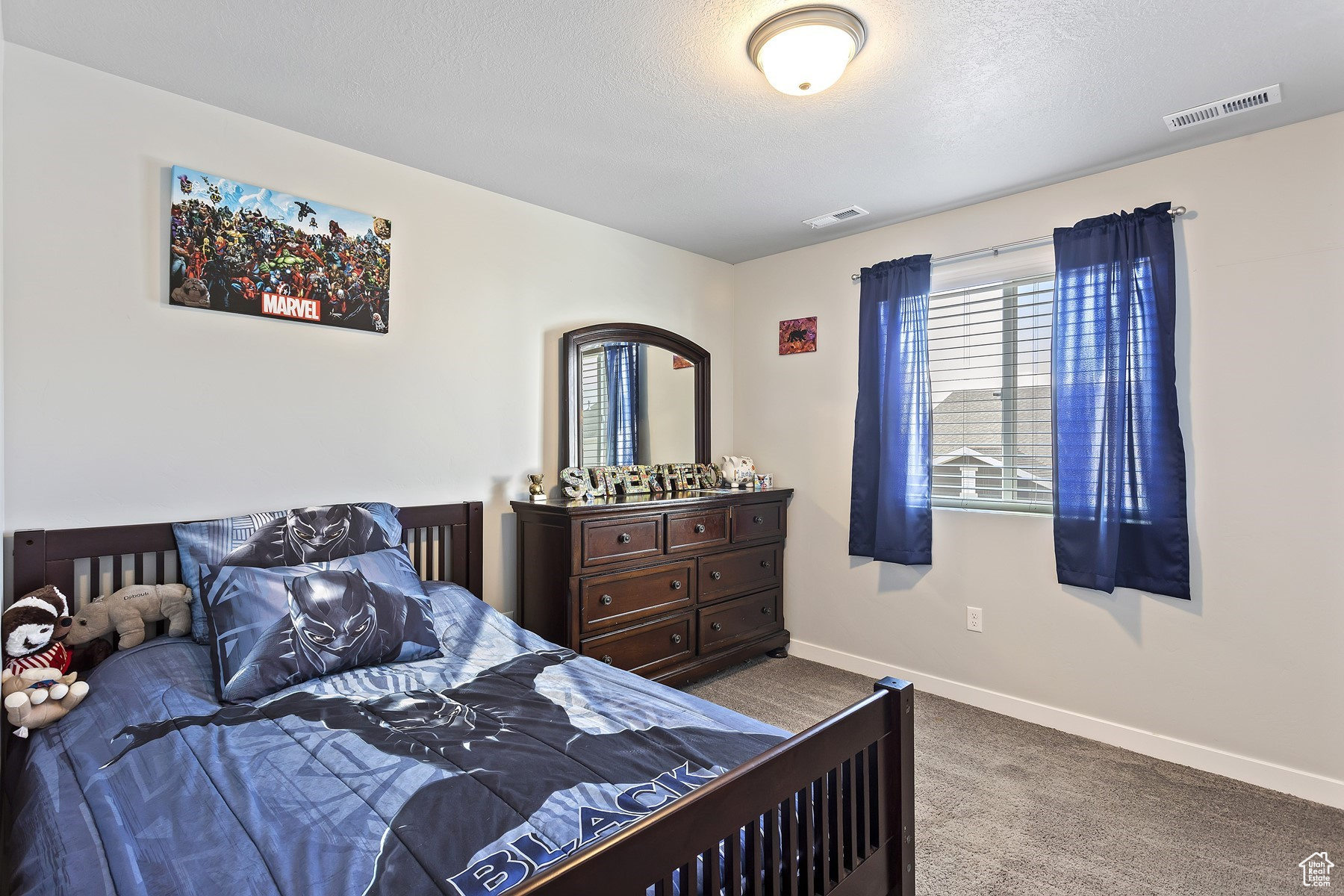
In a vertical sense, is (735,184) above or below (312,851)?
above

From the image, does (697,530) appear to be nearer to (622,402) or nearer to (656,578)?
(656,578)

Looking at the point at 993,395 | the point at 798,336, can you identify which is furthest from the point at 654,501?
the point at 993,395

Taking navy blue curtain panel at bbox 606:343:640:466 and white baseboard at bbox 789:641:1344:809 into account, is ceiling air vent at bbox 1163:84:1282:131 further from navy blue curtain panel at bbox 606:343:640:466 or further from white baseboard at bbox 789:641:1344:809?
navy blue curtain panel at bbox 606:343:640:466

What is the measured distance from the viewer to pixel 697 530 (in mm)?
3373

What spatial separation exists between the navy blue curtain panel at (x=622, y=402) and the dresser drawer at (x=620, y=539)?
538 millimetres

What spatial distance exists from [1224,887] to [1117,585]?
1186 mm

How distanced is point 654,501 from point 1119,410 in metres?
2.07

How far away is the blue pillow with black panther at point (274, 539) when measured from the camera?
Result: 2.11m

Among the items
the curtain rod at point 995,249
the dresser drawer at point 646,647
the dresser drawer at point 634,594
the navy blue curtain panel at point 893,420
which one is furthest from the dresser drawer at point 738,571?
the curtain rod at point 995,249

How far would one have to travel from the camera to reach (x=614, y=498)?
11.1ft

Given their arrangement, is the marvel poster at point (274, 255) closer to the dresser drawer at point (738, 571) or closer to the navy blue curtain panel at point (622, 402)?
the navy blue curtain panel at point (622, 402)

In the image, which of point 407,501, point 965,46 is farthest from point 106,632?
point 965,46

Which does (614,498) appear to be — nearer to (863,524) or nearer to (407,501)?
(407,501)

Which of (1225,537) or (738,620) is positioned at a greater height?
(1225,537)
